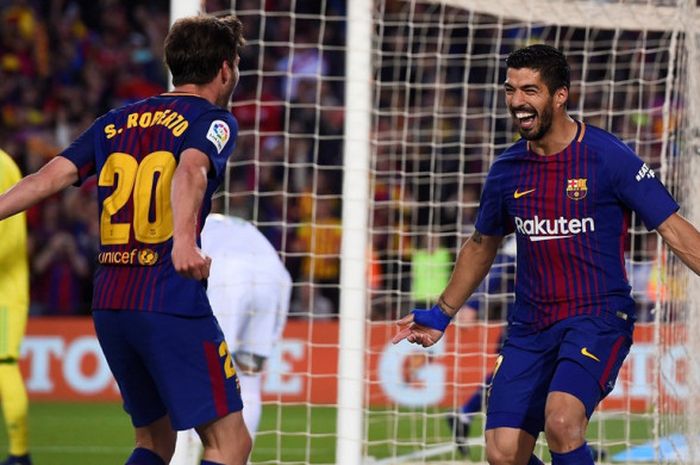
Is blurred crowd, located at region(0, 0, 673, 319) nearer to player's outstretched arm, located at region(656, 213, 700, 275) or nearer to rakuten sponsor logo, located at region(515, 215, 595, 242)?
rakuten sponsor logo, located at region(515, 215, 595, 242)

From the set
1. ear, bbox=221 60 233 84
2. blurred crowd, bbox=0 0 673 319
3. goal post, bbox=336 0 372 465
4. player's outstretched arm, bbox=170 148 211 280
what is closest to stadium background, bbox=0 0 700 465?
blurred crowd, bbox=0 0 673 319

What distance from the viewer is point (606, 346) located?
5035 mm

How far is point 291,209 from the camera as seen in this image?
1427 cm

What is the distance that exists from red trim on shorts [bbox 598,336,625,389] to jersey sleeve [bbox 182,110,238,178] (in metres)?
1.64

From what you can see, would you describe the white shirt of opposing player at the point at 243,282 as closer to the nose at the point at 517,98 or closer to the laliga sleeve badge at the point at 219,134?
the nose at the point at 517,98

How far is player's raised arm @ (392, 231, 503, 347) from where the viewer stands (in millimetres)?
5469

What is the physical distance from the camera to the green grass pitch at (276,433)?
9.46 metres

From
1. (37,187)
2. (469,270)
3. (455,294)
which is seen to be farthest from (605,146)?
(37,187)

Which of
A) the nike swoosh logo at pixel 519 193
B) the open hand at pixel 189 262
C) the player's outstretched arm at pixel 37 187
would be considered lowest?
the open hand at pixel 189 262

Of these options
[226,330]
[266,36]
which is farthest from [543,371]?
[266,36]

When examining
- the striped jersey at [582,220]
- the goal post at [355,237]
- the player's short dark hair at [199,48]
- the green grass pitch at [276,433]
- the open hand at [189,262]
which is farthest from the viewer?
the green grass pitch at [276,433]

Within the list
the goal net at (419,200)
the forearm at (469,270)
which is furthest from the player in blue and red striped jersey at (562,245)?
the goal net at (419,200)

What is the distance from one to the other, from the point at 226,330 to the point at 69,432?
377cm

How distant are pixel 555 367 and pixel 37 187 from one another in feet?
6.74
